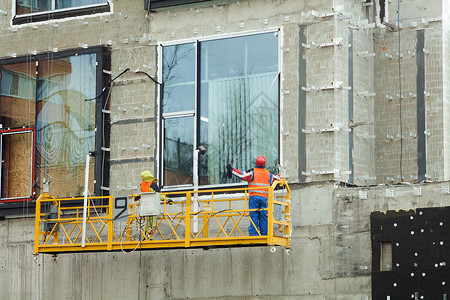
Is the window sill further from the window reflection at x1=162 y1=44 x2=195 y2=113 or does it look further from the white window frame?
the window reflection at x1=162 y1=44 x2=195 y2=113

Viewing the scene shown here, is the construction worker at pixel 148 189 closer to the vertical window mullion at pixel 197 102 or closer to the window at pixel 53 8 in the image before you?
the vertical window mullion at pixel 197 102

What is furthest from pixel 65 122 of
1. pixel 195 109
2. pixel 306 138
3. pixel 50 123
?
pixel 306 138

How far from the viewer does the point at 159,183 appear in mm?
27844

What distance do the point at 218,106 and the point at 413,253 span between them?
6.26 metres

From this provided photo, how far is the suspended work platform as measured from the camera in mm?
24938

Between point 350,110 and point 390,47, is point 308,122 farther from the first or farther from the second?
point 390,47

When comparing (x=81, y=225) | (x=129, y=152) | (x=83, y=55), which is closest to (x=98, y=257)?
(x=81, y=225)

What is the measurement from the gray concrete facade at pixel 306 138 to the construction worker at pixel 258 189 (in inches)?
33.6

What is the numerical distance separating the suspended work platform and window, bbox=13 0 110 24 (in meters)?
5.08

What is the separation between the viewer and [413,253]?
79.9ft

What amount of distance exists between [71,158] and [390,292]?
31.0 ft

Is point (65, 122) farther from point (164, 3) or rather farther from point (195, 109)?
point (164, 3)

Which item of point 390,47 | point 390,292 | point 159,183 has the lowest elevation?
point 390,292

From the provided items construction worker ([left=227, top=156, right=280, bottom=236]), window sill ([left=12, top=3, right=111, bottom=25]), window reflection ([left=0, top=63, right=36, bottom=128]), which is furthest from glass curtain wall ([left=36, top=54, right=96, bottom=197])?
construction worker ([left=227, top=156, right=280, bottom=236])
